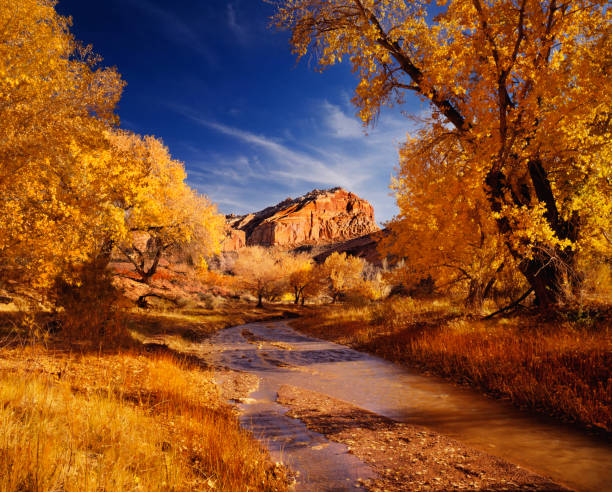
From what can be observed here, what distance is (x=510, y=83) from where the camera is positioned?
8039 millimetres

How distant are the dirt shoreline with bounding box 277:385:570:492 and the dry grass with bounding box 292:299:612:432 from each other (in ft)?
8.74

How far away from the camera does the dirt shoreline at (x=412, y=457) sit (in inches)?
154

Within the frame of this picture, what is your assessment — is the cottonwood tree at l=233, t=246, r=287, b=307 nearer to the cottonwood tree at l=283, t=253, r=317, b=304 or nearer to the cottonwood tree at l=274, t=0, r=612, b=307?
the cottonwood tree at l=283, t=253, r=317, b=304

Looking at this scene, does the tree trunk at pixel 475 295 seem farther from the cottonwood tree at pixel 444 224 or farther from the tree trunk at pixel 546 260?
the tree trunk at pixel 546 260

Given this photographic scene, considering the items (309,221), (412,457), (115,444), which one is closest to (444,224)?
(412,457)

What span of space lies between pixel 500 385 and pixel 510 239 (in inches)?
149

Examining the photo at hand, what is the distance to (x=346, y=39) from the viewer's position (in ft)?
28.8

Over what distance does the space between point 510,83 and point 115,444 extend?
34.5ft

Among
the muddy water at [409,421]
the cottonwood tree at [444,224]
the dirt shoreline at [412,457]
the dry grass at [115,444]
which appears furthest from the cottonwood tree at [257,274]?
the dry grass at [115,444]

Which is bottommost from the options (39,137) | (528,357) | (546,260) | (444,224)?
(528,357)

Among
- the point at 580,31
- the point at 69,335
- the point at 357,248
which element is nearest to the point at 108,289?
the point at 69,335

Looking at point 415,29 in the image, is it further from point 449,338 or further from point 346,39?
point 449,338

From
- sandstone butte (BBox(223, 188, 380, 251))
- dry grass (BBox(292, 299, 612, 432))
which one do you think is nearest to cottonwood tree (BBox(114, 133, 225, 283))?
dry grass (BBox(292, 299, 612, 432))

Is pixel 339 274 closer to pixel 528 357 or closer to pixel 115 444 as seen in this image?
pixel 528 357
